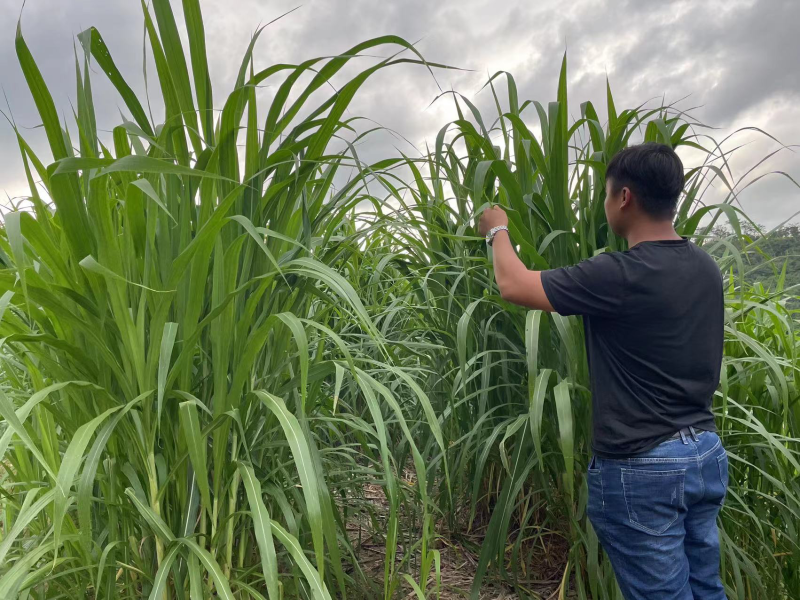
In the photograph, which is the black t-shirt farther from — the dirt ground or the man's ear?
the dirt ground

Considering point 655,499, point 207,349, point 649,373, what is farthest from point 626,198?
point 207,349

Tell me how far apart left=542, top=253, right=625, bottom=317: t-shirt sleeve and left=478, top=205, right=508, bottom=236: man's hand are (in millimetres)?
235

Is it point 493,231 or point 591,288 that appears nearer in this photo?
point 591,288

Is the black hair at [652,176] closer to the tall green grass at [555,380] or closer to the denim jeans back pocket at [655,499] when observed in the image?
the tall green grass at [555,380]

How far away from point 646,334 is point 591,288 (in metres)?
0.15

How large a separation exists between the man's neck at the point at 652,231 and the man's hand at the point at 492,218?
28 cm

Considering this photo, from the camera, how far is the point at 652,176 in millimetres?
1178

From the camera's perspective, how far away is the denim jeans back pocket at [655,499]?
1.13m

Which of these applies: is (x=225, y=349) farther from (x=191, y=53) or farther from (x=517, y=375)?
(x=517, y=375)

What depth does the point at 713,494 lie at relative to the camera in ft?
3.89

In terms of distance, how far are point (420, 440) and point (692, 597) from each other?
885 millimetres

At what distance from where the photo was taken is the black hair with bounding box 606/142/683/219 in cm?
118

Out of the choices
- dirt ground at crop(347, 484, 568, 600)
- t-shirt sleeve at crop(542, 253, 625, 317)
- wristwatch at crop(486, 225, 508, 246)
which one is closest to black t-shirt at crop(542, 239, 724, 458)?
t-shirt sleeve at crop(542, 253, 625, 317)

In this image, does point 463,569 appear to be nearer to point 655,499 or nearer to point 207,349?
point 655,499
